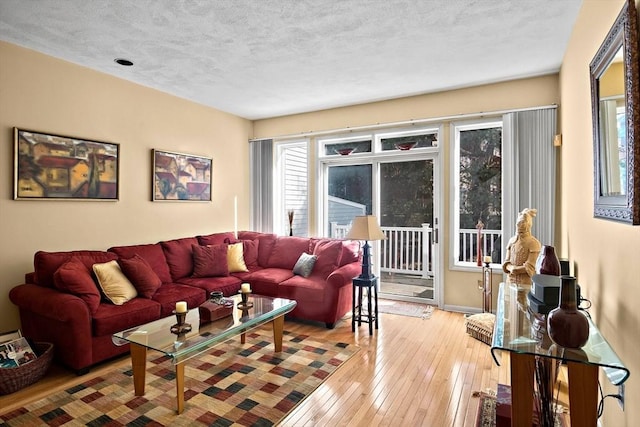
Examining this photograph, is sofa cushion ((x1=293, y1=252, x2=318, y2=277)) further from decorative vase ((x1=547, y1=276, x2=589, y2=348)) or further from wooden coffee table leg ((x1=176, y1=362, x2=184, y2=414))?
decorative vase ((x1=547, y1=276, x2=589, y2=348))

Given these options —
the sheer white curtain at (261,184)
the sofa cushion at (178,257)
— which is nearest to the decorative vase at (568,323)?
the sofa cushion at (178,257)

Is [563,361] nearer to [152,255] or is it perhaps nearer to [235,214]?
[152,255]

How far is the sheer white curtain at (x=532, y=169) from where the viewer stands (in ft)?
12.8

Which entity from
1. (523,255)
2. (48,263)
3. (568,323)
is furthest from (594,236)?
(48,263)

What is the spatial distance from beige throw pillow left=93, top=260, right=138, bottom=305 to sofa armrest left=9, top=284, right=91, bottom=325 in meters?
0.34

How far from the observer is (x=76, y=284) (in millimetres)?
2967

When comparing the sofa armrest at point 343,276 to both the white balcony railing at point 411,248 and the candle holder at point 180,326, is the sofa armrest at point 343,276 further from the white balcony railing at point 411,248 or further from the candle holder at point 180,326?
the candle holder at point 180,326

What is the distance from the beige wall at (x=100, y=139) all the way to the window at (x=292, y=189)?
825 millimetres

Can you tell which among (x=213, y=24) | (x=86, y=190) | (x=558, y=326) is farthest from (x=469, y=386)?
(x=86, y=190)

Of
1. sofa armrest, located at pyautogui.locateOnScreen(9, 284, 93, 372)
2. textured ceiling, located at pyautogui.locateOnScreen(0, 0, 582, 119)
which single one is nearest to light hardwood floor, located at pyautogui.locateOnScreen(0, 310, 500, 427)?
sofa armrest, located at pyautogui.locateOnScreen(9, 284, 93, 372)

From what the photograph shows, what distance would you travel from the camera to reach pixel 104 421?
87.9 inches

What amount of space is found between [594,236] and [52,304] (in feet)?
12.8

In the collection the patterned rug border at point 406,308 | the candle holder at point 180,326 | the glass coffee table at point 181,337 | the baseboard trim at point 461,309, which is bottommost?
the patterned rug border at point 406,308

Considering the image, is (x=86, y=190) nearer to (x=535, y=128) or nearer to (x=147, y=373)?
(x=147, y=373)
